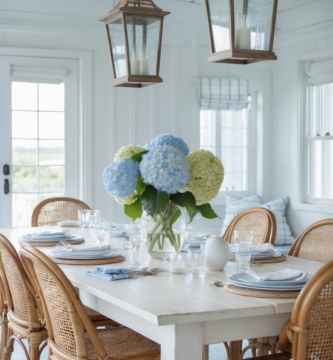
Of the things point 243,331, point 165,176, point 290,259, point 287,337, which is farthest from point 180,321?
point 290,259

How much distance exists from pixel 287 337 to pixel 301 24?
400 centimetres

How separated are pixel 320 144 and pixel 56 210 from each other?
2467 millimetres

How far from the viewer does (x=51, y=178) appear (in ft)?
16.9

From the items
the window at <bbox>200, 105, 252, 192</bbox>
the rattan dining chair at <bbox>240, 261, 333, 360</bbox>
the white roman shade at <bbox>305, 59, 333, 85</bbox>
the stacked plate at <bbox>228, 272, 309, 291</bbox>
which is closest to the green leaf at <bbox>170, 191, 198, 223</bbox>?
the stacked plate at <bbox>228, 272, 309, 291</bbox>

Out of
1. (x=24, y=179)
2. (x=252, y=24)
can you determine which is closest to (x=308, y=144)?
(x=24, y=179)

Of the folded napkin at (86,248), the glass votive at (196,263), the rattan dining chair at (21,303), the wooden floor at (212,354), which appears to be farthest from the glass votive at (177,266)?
the wooden floor at (212,354)

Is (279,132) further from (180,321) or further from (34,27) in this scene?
(180,321)

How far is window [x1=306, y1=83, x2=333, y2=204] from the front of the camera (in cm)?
524

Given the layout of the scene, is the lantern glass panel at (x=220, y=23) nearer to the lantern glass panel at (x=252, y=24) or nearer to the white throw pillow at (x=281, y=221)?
the lantern glass panel at (x=252, y=24)

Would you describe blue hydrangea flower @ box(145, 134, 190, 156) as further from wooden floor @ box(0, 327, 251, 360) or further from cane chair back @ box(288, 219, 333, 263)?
wooden floor @ box(0, 327, 251, 360)

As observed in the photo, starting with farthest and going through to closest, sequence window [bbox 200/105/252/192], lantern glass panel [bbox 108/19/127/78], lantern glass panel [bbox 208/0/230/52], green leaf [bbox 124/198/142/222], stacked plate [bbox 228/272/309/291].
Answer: window [bbox 200/105/252/192]
lantern glass panel [bbox 108/19/127/78]
green leaf [bbox 124/198/142/222]
lantern glass panel [bbox 208/0/230/52]
stacked plate [bbox 228/272/309/291]

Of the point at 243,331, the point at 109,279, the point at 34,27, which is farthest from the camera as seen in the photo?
the point at 34,27

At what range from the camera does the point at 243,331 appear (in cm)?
184

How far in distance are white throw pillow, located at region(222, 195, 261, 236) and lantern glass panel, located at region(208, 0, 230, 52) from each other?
3051mm
